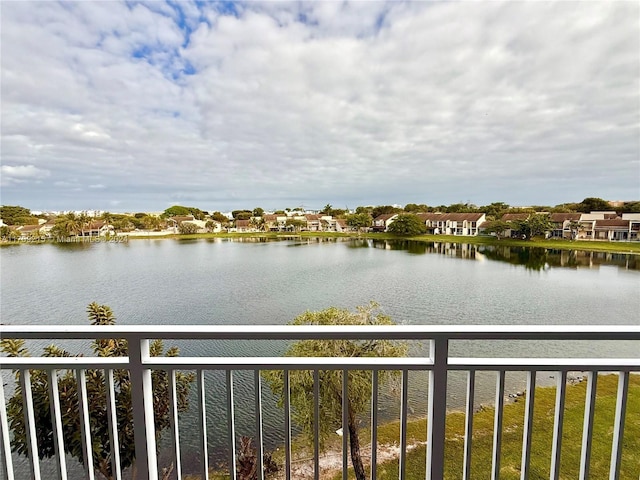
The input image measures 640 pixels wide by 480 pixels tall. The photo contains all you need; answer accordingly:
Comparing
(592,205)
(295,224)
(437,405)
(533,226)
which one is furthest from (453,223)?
(437,405)

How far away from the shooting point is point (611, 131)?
1597 cm

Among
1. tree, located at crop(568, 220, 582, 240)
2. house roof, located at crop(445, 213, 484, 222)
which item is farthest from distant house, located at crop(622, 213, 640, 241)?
house roof, located at crop(445, 213, 484, 222)

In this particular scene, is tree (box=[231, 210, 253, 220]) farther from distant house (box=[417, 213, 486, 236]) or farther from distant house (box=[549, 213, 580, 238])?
distant house (box=[549, 213, 580, 238])

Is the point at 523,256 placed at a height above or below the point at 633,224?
below

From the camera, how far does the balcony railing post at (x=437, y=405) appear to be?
3.00 feet

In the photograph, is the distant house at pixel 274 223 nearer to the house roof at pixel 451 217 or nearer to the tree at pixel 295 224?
the tree at pixel 295 224

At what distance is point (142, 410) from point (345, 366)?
654 millimetres

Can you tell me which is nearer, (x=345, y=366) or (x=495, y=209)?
(x=345, y=366)

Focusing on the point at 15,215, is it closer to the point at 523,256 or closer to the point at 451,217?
the point at 523,256

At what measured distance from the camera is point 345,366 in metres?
0.95

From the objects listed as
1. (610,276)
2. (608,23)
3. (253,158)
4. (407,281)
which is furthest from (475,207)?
(608,23)

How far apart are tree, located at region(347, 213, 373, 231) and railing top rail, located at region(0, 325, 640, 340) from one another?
3978 cm

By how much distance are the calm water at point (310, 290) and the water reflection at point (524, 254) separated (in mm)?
99

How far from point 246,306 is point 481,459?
11167 millimetres
